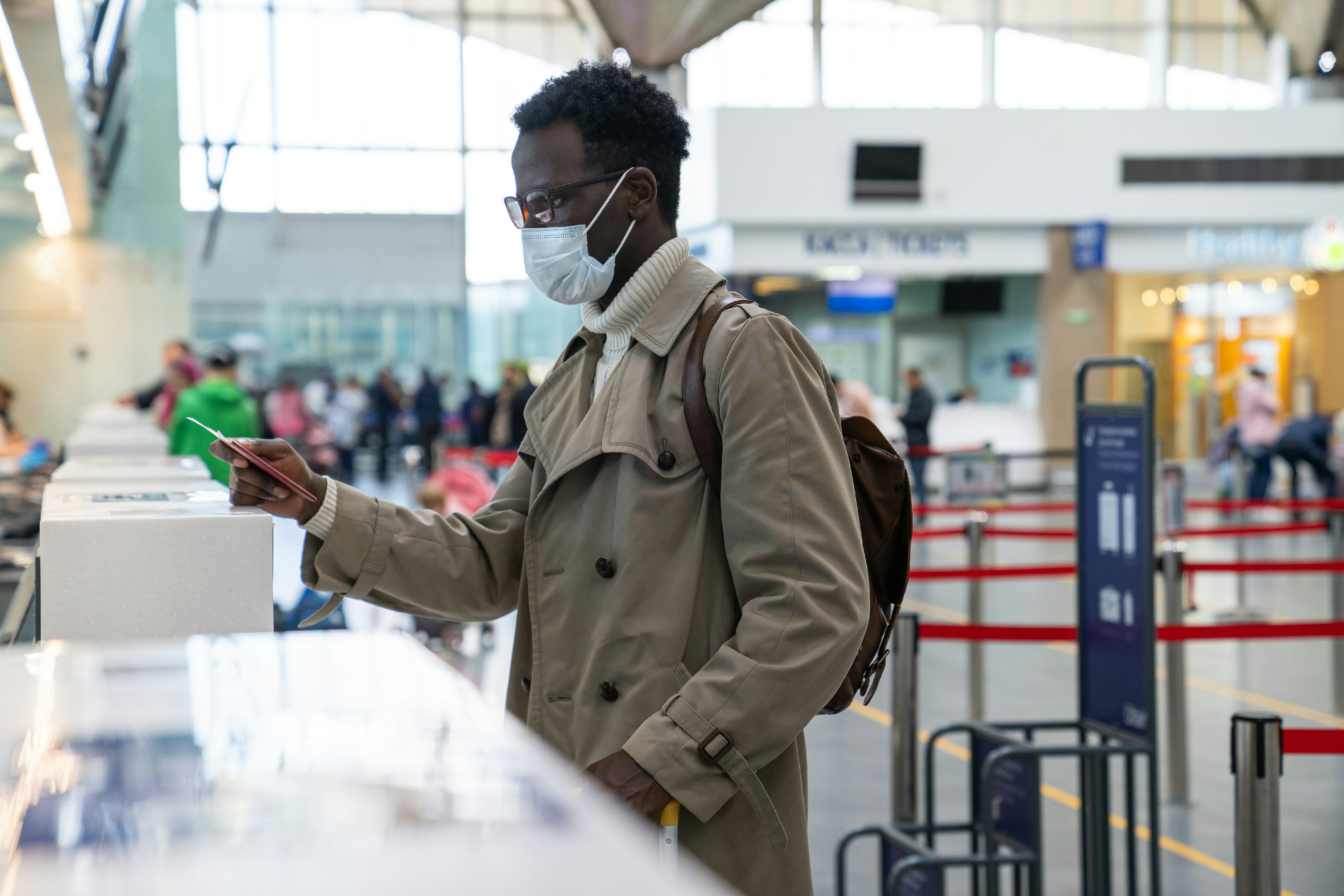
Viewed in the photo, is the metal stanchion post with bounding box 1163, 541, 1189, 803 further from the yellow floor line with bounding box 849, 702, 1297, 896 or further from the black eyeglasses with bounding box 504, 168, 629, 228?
the black eyeglasses with bounding box 504, 168, 629, 228

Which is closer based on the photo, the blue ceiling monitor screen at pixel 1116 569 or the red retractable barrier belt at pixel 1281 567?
the blue ceiling monitor screen at pixel 1116 569

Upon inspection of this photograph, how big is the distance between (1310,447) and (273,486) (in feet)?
49.6

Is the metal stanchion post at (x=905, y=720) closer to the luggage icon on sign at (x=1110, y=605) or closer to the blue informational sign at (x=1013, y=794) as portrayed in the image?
the blue informational sign at (x=1013, y=794)

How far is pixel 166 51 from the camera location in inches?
674

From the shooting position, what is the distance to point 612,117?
177 centimetres

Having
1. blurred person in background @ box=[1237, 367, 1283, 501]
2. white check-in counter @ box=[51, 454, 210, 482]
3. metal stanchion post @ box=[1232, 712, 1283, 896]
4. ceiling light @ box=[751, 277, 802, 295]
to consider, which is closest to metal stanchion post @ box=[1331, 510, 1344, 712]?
metal stanchion post @ box=[1232, 712, 1283, 896]

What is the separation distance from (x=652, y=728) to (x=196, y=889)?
919 mm

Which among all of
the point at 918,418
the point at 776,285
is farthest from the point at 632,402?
the point at 776,285

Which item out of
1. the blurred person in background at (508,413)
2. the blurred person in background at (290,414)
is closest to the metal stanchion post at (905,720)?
the blurred person in background at (290,414)

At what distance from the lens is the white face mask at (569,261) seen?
1807 mm

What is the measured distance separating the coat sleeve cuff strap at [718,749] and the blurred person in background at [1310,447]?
14.8m

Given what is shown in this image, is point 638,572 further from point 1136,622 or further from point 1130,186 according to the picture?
point 1130,186

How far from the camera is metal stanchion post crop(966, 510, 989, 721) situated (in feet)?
20.0

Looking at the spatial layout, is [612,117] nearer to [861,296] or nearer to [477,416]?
[477,416]
